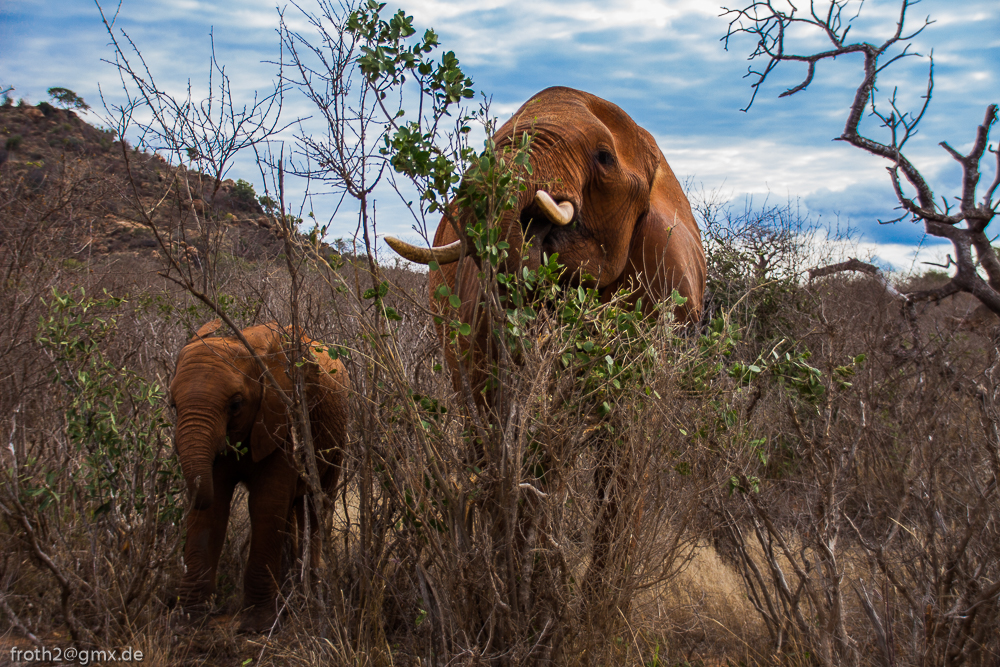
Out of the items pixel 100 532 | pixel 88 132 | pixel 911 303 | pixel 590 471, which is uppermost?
pixel 88 132

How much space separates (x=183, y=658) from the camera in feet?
→ 12.6

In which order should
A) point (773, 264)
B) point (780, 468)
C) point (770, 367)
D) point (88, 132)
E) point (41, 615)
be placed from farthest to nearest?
point (88, 132) → point (773, 264) → point (780, 468) → point (41, 615) → point (770, 367)

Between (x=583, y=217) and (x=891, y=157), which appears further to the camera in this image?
(x=891, y=157)

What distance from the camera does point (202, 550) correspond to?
455cm

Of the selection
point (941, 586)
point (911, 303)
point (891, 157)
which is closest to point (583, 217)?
point (941, 586)

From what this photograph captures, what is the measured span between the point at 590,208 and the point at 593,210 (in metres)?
0.02

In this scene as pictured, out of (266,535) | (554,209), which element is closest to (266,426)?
(266,535)

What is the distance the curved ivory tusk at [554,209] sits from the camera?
3.63m

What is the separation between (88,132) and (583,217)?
24.1 meters

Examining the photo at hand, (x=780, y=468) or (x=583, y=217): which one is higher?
(x=583, y=217)

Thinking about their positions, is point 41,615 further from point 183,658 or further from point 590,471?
point 590,471

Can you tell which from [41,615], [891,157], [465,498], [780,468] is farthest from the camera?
[780,468]

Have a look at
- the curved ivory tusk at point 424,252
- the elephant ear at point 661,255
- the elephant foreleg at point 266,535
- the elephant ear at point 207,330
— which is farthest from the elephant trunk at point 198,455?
the elephant ear at point 661,255

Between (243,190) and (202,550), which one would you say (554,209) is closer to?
(202,550)
